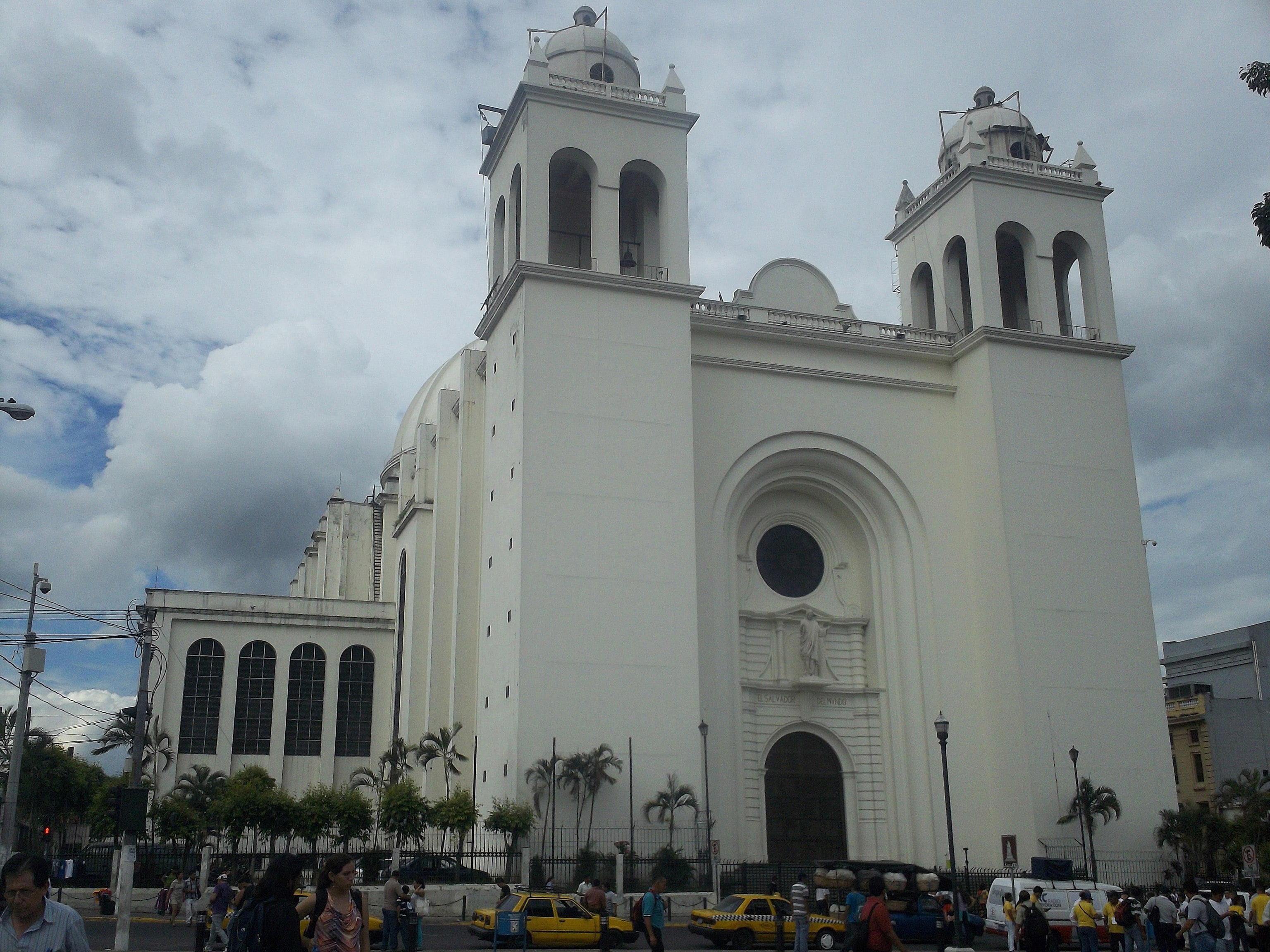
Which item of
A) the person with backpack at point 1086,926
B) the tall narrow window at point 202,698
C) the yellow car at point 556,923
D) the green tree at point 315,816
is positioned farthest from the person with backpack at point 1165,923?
the tall narrow window at point 202,698

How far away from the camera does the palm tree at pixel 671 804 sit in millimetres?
26453

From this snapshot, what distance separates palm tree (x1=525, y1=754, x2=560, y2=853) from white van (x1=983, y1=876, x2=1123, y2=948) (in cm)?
906

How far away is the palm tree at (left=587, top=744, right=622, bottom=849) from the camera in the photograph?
2612 centimetres

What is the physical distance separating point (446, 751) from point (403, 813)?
538cm

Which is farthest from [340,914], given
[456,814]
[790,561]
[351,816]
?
[790,561]

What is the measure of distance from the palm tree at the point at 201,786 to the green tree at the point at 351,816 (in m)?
6.67

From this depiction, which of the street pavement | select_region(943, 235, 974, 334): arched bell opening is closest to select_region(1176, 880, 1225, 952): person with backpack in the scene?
the street pavement

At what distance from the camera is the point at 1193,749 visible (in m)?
44.3

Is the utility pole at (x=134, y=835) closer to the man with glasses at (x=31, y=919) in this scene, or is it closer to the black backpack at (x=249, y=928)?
the black backpack at (x=249, y=928)

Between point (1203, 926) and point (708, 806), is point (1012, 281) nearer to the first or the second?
point (708, 806)

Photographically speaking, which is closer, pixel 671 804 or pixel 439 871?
pixel 439 871

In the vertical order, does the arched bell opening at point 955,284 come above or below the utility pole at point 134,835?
above

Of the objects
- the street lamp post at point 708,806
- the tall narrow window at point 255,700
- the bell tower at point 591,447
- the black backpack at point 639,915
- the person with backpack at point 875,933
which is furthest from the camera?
the tall narrow window at point 255,700

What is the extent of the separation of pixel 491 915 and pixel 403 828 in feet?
23.5
